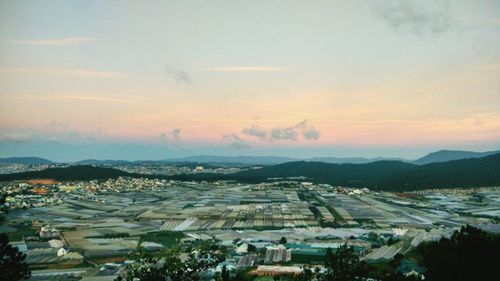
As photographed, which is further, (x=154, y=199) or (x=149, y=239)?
(x=154, y=199)

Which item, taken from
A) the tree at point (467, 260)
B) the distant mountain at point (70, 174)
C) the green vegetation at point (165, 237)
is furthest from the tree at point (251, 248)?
the distant mountain at point (70, 174)

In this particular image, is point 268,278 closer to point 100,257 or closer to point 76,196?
point 100,257

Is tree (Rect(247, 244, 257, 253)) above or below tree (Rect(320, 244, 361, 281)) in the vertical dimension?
below

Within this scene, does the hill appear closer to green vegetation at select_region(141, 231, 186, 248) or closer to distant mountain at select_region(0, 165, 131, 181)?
distant mountain at select_region(0, 165, 131, 181)

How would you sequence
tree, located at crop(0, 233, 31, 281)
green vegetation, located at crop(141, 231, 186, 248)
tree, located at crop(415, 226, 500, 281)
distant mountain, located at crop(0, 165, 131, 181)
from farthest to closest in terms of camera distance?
distant mountain, located at crop(0, 165, 131, 181), green vegetation, located at crop(141, 231, 186, 248), tree, located at crop(415, 226, 500, 281), tree, located at crop(0, 233, 31, 281)

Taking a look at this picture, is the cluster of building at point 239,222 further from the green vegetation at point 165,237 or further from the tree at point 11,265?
the tree at point 11,265

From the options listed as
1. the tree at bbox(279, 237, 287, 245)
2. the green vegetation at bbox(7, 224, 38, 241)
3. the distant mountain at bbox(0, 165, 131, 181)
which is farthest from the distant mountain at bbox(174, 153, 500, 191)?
the green vegetation at bbox(7, 224, 38, 241)

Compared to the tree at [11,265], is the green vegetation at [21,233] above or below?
below

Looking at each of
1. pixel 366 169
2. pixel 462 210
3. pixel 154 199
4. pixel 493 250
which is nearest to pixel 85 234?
pixel 154 199

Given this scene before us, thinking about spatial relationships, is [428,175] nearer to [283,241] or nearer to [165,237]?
[283,241]

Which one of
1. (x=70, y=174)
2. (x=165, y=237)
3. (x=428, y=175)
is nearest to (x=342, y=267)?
(x=165, y=237)

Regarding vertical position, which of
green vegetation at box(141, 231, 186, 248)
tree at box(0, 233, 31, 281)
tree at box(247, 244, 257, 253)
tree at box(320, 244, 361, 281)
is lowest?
green vegetation at box(141, 231, 186, 248)
